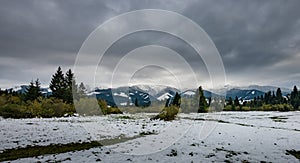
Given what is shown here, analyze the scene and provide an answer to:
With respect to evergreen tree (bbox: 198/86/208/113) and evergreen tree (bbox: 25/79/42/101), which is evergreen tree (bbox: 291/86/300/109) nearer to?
evergreen tree (bbox: 198/86/208/113)

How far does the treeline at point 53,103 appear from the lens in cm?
3938

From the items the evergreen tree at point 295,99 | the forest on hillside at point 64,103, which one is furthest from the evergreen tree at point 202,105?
the evergreen tree at point 295,99

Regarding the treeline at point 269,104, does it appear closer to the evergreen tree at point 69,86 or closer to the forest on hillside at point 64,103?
the forest on hillside at point 64,103

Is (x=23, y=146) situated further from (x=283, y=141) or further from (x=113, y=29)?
(x=283, y=141)

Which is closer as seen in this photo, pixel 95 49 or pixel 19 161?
pixel 19 161

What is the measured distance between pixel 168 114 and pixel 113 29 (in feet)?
68.7

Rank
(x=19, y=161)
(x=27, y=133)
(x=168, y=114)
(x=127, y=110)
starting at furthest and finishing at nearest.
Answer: (x=127, y=110) < (x=168, y=114) < (x=27, y=133) < (x=19, y=161)

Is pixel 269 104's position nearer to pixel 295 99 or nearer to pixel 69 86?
pixel 295 99

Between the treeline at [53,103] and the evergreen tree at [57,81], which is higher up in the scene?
the evergreen tree at [57,81]

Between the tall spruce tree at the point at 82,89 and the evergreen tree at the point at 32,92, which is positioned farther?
the tall spruce tree at the point at 82,89

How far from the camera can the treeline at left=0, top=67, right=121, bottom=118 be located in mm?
39375

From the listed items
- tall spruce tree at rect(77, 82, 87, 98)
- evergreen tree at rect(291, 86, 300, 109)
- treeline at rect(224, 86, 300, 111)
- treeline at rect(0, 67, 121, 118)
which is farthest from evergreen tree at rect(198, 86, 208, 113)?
evergreen tree at rect(291, 86, 300, 109)

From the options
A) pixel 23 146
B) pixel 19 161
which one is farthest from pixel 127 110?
pixel 19 161

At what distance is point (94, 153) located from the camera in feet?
42.4
